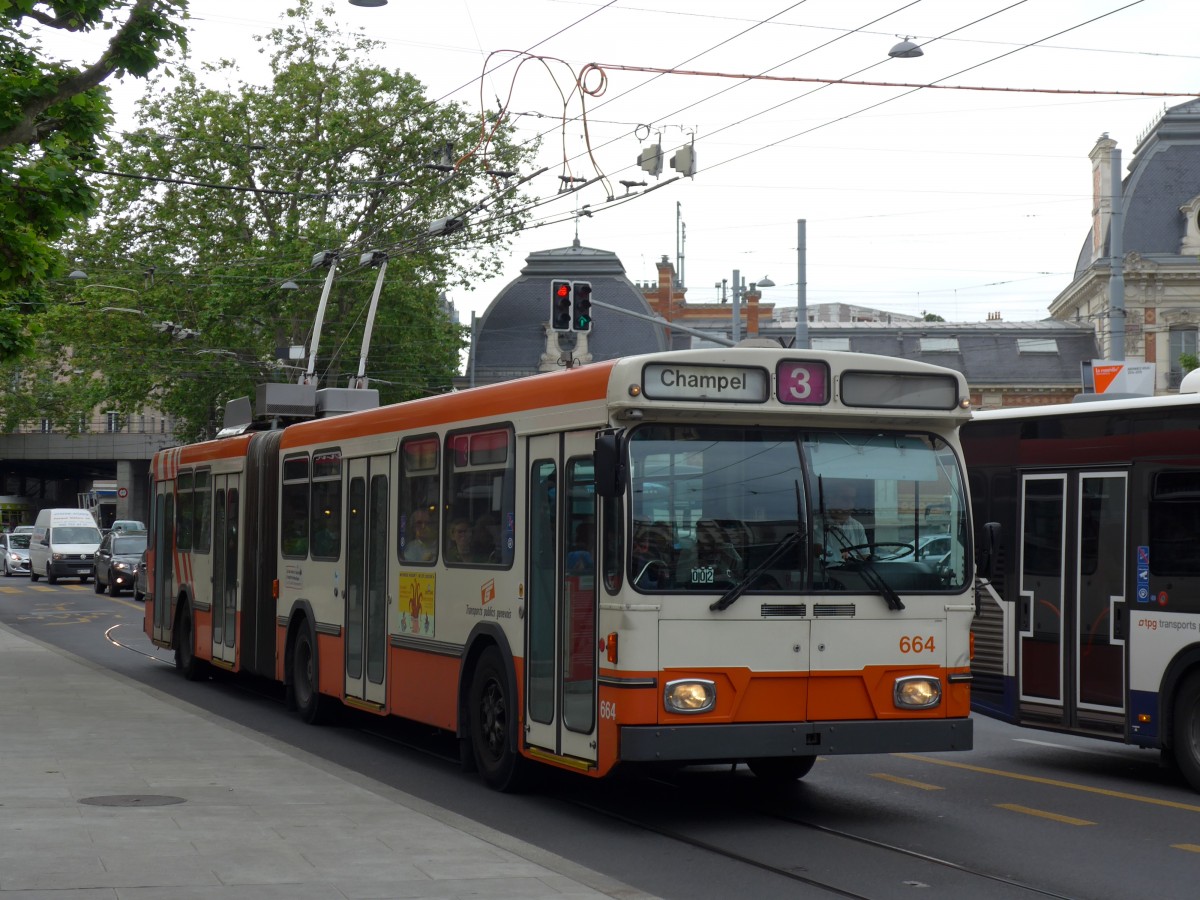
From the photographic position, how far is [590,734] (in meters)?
9.67

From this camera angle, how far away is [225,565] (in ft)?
60.8

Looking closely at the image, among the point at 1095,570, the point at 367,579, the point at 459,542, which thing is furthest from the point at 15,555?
the point at 1095,570

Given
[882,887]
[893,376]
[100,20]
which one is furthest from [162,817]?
[100,20]

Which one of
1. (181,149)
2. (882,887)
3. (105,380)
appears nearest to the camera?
(882,887)

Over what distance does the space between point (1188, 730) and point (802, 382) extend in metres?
3.95

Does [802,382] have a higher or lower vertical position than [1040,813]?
higher

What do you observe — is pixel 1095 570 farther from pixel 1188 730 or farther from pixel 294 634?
pixel 294 634

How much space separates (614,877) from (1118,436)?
226 inches

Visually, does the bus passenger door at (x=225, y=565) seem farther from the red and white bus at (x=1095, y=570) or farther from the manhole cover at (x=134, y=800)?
the red and white bus at (x=1095, y=570)

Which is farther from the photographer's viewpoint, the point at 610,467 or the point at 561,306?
the point at 561,306

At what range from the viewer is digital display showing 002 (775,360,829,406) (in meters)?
9.85

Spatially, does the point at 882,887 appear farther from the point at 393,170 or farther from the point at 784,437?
the point at 393,170

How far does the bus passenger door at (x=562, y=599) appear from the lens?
979 cm

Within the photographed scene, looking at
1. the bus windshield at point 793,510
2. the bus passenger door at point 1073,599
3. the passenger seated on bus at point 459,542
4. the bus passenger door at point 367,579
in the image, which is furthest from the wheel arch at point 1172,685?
the bus passenger door at point 367,579
